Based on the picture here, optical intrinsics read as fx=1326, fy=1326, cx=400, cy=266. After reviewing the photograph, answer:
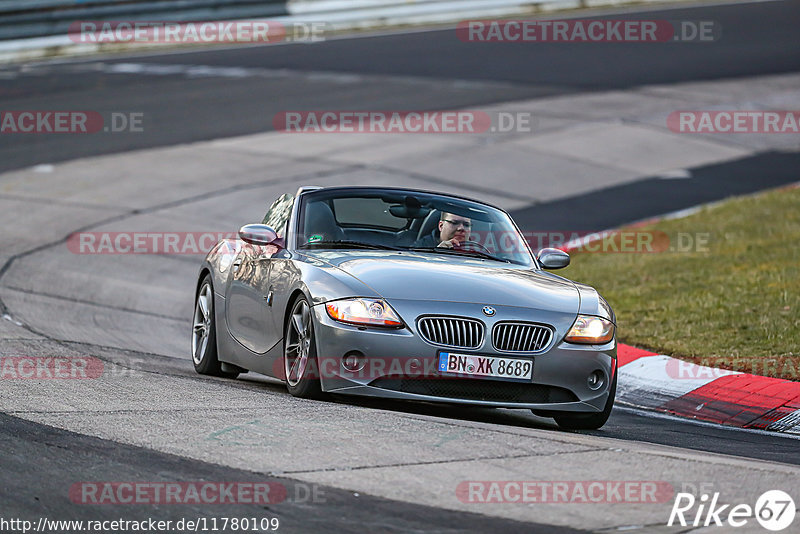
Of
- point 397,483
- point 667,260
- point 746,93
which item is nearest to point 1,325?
point 397,483

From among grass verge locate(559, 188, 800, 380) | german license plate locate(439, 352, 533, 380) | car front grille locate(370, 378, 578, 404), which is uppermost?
german license plate locate(439, 352, 533, 380)

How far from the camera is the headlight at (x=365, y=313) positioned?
717 centimetres

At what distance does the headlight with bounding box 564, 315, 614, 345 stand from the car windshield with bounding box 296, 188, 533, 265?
1099 millimetres

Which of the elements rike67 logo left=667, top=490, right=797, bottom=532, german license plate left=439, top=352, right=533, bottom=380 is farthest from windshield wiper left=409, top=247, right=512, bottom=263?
rike67 logo left=667, top=490, right=797, bottom=532

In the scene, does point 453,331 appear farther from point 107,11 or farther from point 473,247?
point 107,11

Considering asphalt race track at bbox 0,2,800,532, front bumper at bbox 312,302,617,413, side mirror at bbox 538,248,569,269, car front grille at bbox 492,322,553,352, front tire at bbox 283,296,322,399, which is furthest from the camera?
side mirror at bbox 538,248,569,269

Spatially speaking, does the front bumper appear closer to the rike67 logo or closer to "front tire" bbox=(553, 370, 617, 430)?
"front tire" bbox=(553, 370, 617, 430)

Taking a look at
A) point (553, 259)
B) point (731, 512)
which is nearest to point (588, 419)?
point (553, 259)

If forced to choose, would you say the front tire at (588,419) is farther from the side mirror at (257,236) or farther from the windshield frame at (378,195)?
the side mirror at (257,236)

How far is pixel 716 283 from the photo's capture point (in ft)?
42.4

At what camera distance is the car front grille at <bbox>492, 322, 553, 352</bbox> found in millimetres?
7223

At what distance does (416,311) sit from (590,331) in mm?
1065

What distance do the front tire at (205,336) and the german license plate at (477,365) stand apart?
8.73 ft

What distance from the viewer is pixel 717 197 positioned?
19250 millimetres
